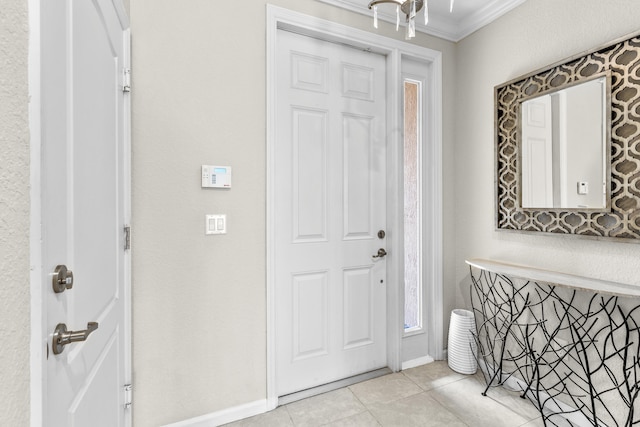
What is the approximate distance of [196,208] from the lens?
171 centimetres

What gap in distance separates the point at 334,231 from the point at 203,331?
1031 mm

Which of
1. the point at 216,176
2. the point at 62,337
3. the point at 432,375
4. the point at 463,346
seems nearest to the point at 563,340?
the point at 463,346

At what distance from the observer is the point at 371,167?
225 cm

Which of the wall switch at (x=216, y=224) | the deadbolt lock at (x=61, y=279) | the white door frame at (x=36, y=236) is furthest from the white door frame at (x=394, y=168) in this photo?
the white door frame at (x=36, y=236)

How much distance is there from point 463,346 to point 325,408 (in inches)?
44.3

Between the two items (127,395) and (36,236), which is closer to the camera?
(36,236)

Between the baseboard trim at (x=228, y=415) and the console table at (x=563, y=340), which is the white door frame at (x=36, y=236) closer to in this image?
the baseboard trim at (x=228, y=415)

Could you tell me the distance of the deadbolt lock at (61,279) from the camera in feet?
2.39

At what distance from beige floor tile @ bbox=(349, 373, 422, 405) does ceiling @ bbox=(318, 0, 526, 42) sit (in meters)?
2.62

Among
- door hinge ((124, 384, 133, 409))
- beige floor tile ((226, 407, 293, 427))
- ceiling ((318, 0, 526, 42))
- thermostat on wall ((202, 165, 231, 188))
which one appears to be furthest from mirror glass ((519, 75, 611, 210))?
door hinge ((124, 384, 133, 409))

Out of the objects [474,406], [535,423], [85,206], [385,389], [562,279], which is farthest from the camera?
[385,389]

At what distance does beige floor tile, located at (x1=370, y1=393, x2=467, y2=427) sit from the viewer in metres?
1.73

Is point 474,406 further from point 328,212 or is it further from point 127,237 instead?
point 127,237

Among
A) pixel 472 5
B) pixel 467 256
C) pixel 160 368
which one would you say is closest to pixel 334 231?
pixel 467 256
